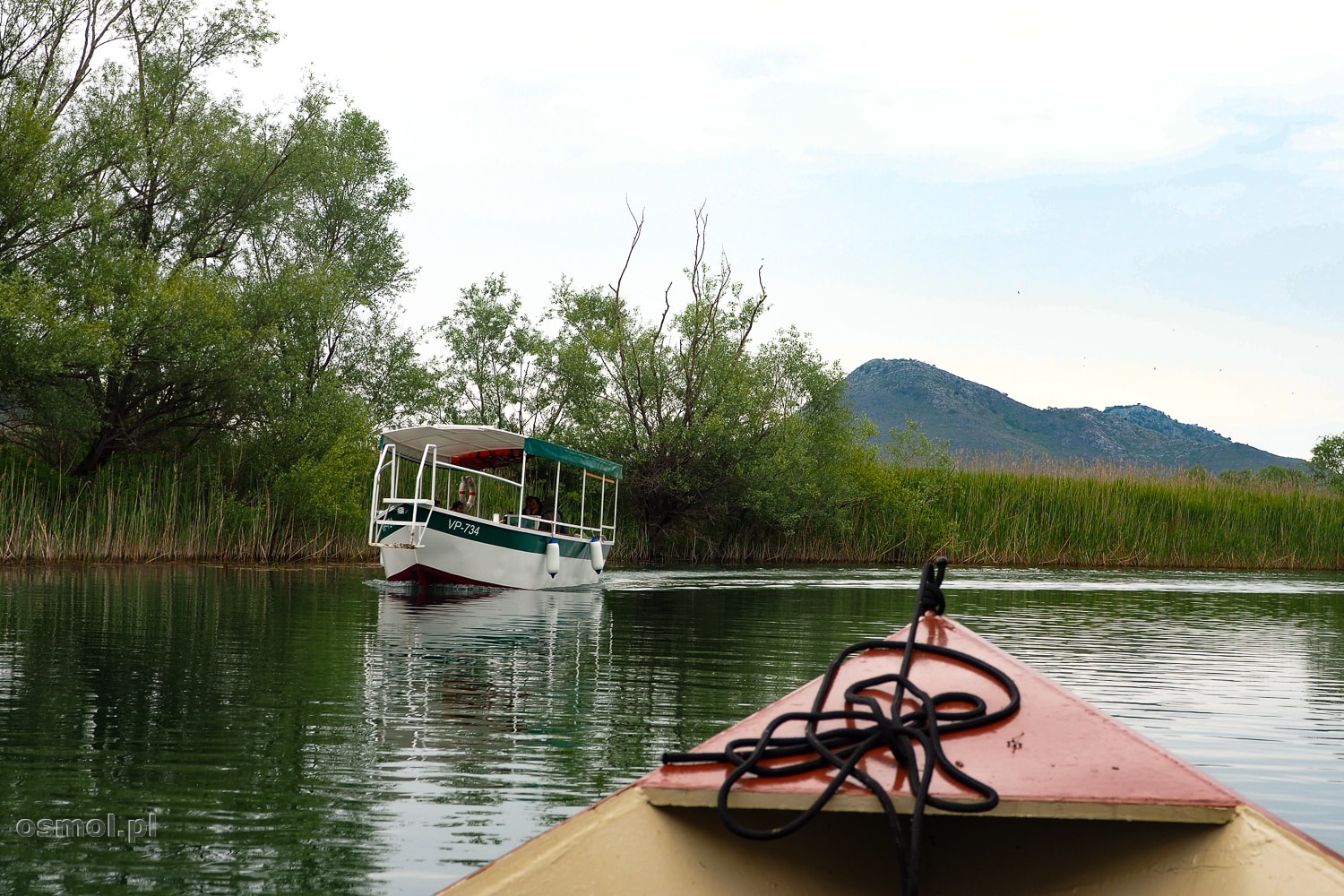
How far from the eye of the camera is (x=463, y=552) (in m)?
18.5

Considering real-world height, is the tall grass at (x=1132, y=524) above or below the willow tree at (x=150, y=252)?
below

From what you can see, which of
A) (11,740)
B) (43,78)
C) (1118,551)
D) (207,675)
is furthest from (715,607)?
(43,78)

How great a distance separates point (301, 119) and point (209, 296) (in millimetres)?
6880

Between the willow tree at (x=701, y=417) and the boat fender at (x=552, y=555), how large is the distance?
912 cm

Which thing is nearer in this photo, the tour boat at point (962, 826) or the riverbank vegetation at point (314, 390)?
the tour boat at point (962, 826)

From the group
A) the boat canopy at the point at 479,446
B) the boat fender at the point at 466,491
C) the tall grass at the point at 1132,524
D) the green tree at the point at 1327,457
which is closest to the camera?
the boat canopy at the point at 479,446

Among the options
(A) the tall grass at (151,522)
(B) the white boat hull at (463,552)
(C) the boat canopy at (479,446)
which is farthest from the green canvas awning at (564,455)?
(A) the tall grass at (151,522)

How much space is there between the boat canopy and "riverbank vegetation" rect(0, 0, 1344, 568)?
156 inches

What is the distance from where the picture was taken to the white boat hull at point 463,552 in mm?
18156

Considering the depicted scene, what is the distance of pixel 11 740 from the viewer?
17.8 ft

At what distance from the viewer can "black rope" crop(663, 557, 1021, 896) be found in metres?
2.57

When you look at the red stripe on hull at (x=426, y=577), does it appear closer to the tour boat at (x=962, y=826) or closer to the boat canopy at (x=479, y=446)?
the boat canopy at (x=479, y=446)

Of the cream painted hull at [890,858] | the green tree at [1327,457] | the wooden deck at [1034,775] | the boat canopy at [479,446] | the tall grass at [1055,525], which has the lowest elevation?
the cream painted hull at [890,858]

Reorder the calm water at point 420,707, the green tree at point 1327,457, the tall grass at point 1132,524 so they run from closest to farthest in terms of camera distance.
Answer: the calm water at point 420,707
the tall grass at point 1132,524
the green tree at point 1327,457
